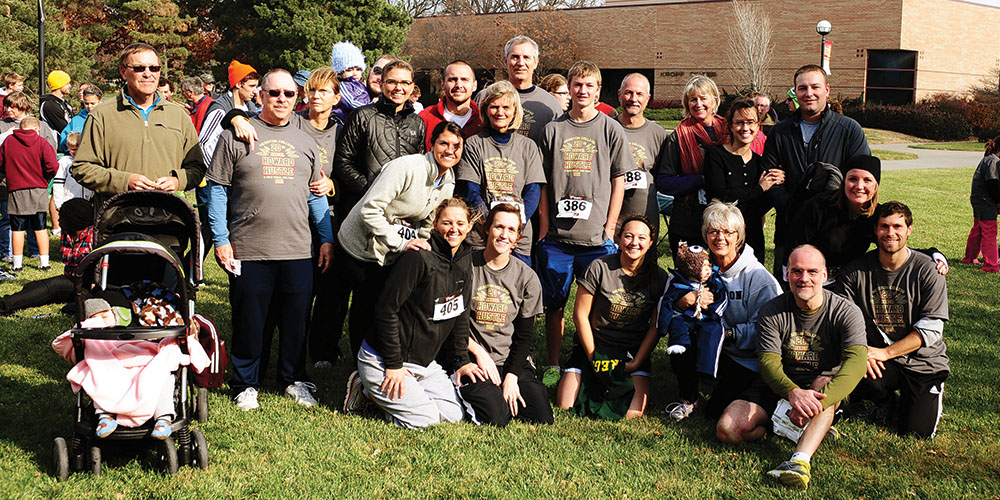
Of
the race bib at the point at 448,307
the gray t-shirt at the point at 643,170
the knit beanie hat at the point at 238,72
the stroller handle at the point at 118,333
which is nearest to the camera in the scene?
the stroller handle at the point at 118,333

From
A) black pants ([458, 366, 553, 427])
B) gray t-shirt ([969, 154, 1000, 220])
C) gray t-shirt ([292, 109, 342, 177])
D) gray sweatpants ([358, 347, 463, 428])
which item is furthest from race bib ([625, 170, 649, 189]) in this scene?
gray t-shirt ([969, 154, 1000, 220])

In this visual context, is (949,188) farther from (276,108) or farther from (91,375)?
(91,375)

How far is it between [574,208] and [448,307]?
3.99 ft

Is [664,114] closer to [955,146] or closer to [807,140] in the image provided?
[955,146]

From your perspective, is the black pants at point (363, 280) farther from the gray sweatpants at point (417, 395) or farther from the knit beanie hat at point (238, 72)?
the knit beanie hat at point (238, 72)

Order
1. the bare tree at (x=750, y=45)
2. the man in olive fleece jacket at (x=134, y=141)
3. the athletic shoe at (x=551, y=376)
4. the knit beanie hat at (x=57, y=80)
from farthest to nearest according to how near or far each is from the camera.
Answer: the bare tree at (x=750, y=45), the knit beanie hat at (x=57, y=80), the athletic shoe at (x=551, y=376), the man in olive fleece jacket at (x=134, y=141)

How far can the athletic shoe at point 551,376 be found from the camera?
574 cm

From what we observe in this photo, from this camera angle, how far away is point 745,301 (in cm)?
514

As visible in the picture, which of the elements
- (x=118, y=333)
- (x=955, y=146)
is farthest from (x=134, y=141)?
(x=955, y=146)

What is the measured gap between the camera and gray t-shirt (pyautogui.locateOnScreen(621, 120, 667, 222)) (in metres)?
5.97

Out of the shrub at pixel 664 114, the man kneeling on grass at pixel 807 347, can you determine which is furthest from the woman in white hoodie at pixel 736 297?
the shrub at pixel 664 114

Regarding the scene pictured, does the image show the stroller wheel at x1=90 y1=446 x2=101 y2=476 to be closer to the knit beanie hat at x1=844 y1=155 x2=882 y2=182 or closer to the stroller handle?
the stroller handle

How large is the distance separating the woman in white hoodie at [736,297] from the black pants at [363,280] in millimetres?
2156

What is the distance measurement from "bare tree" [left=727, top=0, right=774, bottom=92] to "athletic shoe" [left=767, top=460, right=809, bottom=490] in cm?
3579
